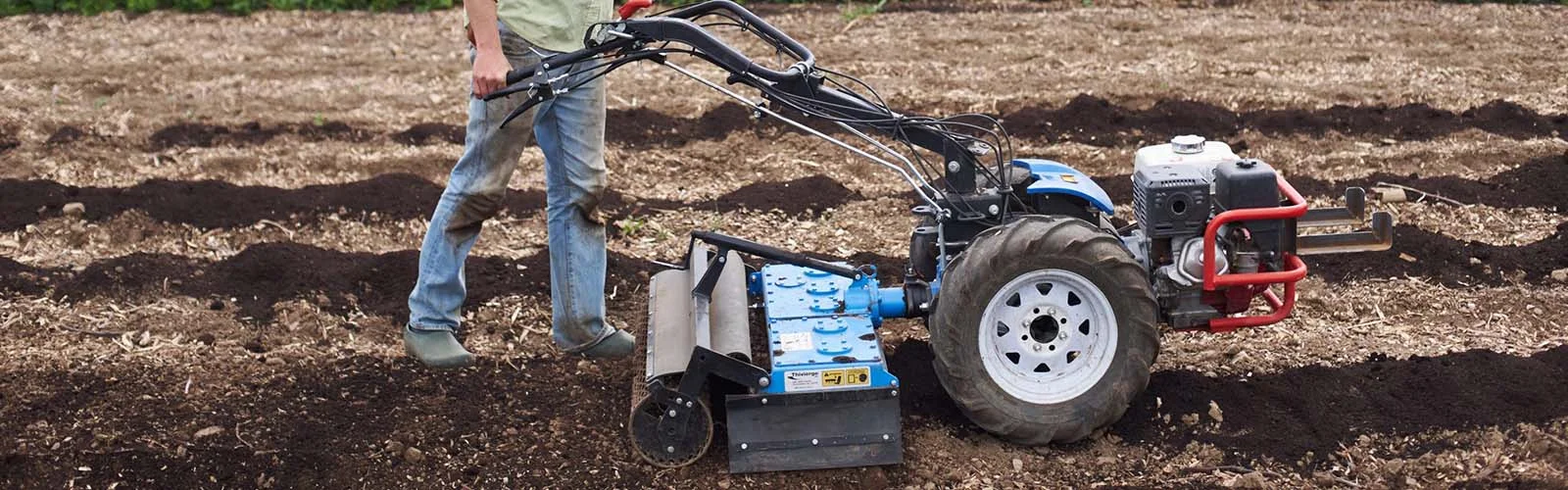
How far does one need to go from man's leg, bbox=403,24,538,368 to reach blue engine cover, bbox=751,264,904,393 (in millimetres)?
879

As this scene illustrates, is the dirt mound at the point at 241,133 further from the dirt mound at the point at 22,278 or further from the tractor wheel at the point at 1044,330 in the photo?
the tractor wheel at the point at 1044,330

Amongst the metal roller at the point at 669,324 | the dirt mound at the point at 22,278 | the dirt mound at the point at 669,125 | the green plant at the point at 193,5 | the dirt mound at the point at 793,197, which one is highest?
the metal roller at the point at 669,324

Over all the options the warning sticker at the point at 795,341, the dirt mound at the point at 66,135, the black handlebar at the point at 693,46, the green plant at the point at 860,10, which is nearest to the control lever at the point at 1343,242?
the warning sticker at the point at 795,341

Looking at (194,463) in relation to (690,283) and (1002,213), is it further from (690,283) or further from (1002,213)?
(1002,213)

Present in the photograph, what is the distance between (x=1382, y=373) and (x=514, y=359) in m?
2.76

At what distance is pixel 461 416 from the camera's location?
4.69 meters

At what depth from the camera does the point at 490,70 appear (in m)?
4.33

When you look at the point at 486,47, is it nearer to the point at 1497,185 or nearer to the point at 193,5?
the point at 1497,185

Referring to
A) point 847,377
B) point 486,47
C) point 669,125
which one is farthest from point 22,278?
point 847,377

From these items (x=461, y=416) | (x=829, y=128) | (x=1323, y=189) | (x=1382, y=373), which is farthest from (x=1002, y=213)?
(x=829, y=128)

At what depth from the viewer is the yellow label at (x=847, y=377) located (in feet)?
13.7

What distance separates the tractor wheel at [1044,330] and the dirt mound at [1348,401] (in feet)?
0.90

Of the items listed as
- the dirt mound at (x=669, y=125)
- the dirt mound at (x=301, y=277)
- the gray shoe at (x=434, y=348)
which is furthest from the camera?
the dirt mound at (x=669, y=125)

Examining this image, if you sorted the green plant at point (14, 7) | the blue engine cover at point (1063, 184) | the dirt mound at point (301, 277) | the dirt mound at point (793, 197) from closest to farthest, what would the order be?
1. the blue engine cover at point (1063, 184)
2. the dirt mound at point (301, 277)
3. the dirt mound at point (793, 197)
4. the green plant at point (14, 7)
